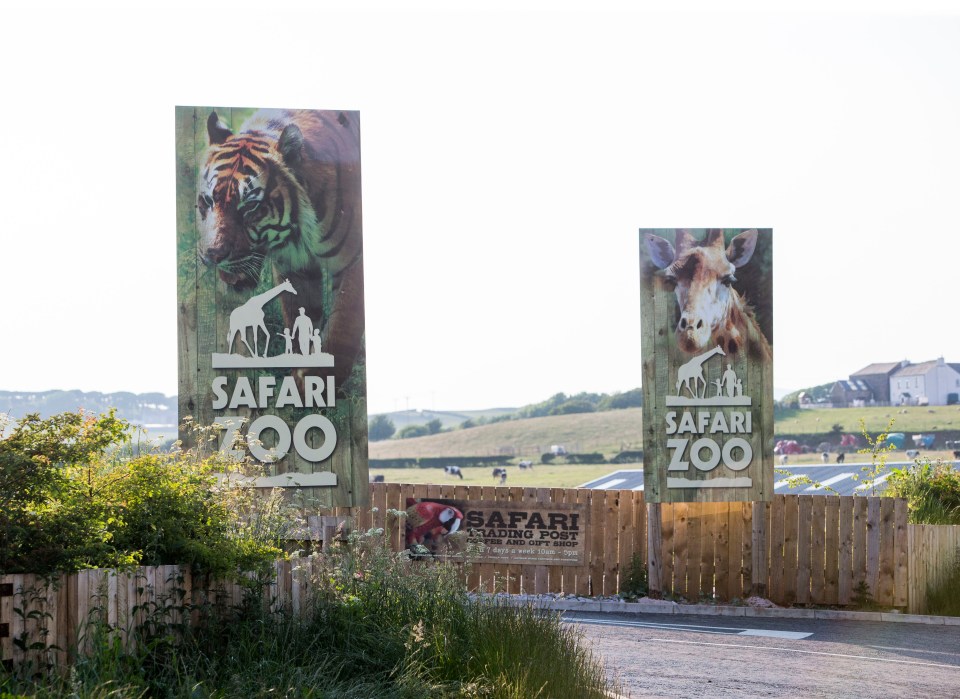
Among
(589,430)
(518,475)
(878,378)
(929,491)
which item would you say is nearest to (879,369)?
(878,378)

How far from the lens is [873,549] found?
1620 cm

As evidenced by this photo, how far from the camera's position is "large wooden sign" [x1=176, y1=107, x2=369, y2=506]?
11.2 meters

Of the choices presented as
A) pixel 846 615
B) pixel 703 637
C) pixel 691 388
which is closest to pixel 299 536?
pixel 703 637

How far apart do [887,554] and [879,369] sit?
156556 millimetres

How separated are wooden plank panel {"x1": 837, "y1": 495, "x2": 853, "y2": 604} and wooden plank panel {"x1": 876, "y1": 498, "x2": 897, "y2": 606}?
0.43 m

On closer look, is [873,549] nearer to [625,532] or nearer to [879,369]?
[625,532]

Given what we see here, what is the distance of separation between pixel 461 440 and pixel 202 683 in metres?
127

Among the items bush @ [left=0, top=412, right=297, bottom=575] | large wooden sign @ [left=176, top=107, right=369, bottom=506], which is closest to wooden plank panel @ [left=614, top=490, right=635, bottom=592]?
large wooden sign @ [left=176, top=107, right=369, bottom=506]

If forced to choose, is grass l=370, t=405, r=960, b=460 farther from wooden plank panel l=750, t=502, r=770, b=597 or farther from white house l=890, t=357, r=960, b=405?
wooden plank panel l=750, t=502, r=770, b=597

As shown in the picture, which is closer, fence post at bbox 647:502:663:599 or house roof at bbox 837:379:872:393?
fence post at bbox 647:502:663:599

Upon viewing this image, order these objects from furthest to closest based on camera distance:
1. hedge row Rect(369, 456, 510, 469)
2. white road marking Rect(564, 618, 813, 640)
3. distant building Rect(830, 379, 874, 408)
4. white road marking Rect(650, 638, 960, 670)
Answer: distant building Rect(830, 379, 874, 408) → hedge row Rect(369, 456, 510, 469) → white road marking Rect(564, 618, 813, 640) → white road marking Rect(650, 638, 960, 670)

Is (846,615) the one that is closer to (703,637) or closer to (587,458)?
(703,637)

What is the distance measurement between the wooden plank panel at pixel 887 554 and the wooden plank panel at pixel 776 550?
1.44m

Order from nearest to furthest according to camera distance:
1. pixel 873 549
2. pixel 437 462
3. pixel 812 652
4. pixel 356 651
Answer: pixel 356 651, pixel 812 652, pixel 873 549, pixel 437 462
